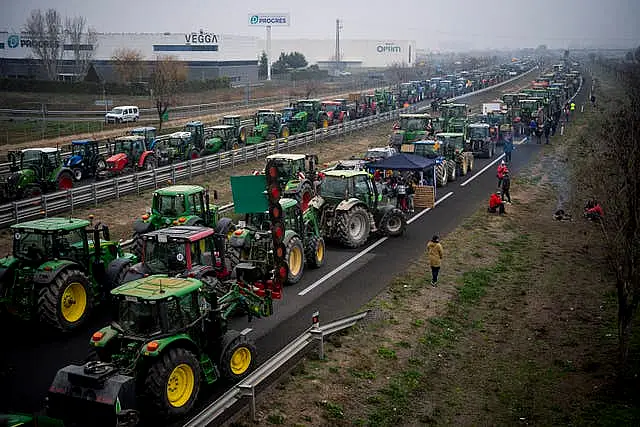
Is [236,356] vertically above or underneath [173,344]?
underneath

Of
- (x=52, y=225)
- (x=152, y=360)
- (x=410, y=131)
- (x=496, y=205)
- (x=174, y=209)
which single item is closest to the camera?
(x=152, y=360)

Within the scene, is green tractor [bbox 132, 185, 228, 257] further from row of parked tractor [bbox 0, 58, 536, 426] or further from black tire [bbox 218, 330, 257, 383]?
black tire [bbox 218, 330, 257, 383]

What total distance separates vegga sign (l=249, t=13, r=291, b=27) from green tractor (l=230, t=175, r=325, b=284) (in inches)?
4261

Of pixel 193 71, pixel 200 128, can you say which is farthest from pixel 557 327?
pixel 193 71

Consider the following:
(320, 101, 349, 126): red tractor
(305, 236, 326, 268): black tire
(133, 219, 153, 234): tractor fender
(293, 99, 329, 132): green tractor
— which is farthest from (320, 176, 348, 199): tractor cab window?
(320, 101, 349, 126): red tractor

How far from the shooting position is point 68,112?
55906mm

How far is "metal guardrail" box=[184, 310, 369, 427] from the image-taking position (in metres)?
9.80

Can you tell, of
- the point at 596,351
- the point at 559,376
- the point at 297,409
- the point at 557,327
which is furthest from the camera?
the point at 557,327

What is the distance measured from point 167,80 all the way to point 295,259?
48.7m

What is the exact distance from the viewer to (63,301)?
551 inches

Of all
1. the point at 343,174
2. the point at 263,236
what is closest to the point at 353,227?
the point at 343,174

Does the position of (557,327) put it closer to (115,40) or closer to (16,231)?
(16,231)

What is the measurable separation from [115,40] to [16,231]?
79.9 meters

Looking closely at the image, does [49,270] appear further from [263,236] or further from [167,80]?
[167,80]
